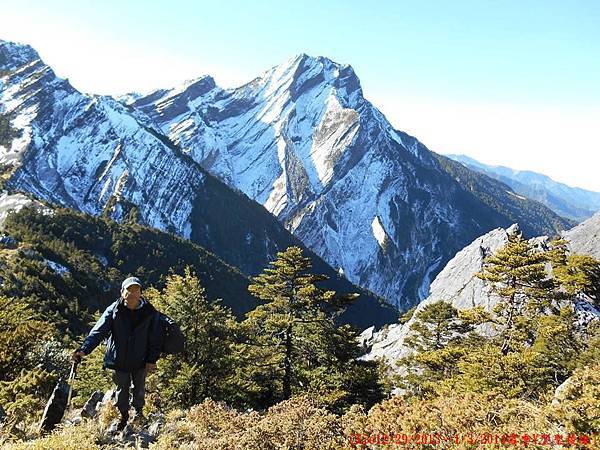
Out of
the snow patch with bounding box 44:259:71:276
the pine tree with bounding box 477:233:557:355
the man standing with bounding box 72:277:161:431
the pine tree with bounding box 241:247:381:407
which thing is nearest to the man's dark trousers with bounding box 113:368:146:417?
the man standing with bounding box 72:277:161:431

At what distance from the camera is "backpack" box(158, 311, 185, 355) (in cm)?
923

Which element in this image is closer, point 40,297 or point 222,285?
point 40,297

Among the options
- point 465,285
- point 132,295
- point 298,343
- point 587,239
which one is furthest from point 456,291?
point 132,295

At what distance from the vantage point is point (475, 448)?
265 inches

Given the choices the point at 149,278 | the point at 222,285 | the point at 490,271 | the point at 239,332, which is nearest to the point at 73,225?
the point at 149,278

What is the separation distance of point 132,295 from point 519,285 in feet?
68.0

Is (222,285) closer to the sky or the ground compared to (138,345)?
closer to the sky

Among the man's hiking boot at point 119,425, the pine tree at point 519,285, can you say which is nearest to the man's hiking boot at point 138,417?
the man's hiking boot at point 119,425

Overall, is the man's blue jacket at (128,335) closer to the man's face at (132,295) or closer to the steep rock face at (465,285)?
the man's face at (132,295)

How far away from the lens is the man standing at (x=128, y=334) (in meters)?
8.79

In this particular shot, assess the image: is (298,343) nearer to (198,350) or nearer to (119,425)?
(198,350)

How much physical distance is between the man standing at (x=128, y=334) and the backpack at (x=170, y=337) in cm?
10

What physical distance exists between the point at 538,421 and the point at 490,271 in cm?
1800

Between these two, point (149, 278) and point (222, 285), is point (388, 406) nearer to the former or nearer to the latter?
point (149, 278)
